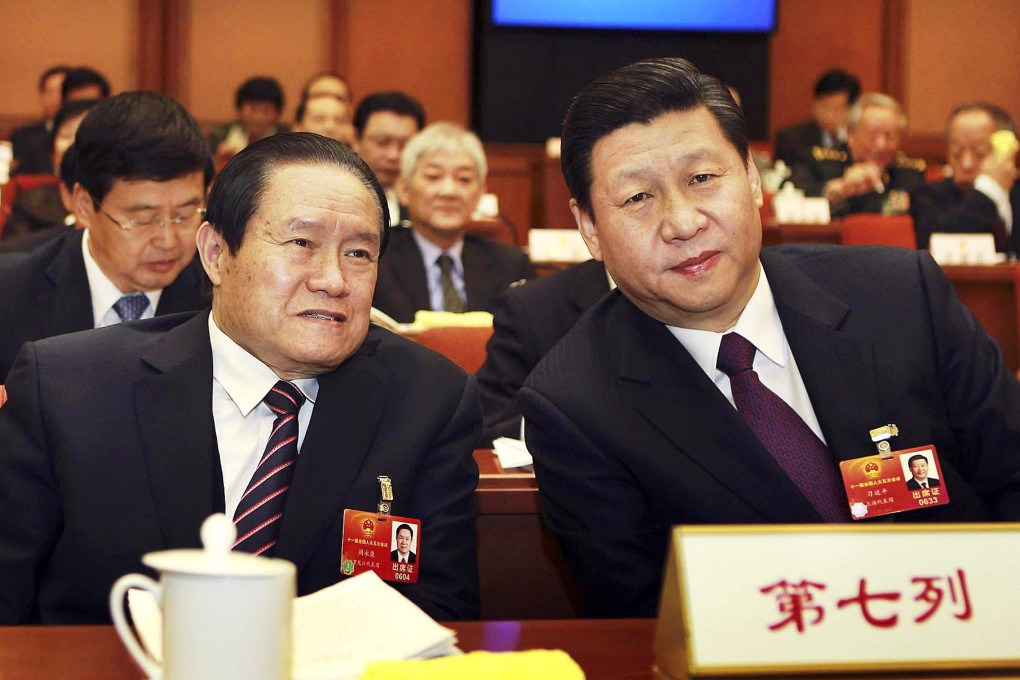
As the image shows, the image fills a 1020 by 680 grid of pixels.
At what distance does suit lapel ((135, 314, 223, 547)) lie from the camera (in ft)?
5.23

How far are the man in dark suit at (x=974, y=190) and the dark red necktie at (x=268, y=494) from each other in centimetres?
455

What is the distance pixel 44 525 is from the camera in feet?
5.24

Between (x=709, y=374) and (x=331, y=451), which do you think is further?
(x=709, y=374)

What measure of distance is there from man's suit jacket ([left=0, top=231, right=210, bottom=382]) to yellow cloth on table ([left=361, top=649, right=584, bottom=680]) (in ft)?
5.66

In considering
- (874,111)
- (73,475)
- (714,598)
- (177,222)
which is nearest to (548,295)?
(177,222)

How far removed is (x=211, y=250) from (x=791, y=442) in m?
0.93

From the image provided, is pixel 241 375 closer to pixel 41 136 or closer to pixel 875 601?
pixel 875 601

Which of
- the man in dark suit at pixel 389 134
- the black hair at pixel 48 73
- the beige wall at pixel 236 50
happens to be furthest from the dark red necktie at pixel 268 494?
the beige wall at pixel 236 50

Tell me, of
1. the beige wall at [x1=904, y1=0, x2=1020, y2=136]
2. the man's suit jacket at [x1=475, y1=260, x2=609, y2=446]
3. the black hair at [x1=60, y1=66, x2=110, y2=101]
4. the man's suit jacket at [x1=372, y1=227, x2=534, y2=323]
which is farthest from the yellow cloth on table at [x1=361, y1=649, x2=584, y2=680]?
the beige wall at [x1=904, y1=0, x2=1020, y2=136]

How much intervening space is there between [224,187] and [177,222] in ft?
3.33

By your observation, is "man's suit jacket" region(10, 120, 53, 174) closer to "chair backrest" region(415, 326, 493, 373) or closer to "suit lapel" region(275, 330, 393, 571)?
"chair backrest" region(415, 326, 493, 373)

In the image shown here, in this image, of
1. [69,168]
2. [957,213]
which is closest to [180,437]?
[69,168]

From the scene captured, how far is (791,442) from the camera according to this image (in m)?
1.68

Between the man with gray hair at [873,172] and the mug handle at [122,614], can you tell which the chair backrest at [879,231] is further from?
the mug handle at [122,614]
